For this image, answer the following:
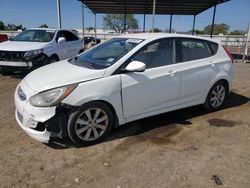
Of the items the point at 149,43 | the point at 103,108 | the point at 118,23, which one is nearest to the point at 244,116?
the point at 149,43

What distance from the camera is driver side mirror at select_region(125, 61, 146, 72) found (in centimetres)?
387

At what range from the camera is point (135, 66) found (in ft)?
12.7

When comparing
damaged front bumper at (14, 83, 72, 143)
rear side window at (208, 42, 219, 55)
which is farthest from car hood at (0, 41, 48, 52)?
rear side window at (208, 42, 219, 55)

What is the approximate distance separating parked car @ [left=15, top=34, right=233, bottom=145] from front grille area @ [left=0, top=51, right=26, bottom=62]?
12.0 ft

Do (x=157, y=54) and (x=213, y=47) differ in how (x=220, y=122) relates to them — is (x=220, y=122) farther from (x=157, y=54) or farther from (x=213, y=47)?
(x=157, y=54)

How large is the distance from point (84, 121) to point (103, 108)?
0.33 m

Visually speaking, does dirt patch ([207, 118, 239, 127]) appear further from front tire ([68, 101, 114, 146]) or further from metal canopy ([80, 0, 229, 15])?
metal canopy ([80, 0, 229, 15])

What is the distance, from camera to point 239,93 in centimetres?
698

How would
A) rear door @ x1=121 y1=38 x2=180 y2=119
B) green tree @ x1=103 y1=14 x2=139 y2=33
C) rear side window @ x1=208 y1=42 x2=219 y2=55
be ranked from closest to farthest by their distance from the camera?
1. rear door @ x1=121 y1=38 x2=180 y2=119
2. rear side window @ x1=208 y1=42 x2=219 y2=55
3. green tree @ x1=103 y1=14 x2=139 y2=33

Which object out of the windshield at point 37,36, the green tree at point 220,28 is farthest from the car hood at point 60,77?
the green tree at point 220,28

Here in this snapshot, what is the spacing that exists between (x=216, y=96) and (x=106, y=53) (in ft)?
8.13

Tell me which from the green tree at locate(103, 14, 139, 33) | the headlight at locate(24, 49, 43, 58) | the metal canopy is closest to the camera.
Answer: the headlight at locate(24, 49, 43, 58)

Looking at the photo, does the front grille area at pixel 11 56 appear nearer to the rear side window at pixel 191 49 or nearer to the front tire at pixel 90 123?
the front tire at pixel 90 123

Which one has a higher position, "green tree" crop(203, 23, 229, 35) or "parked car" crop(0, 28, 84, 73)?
"green tree" crop(203, 23, 229, 35)
